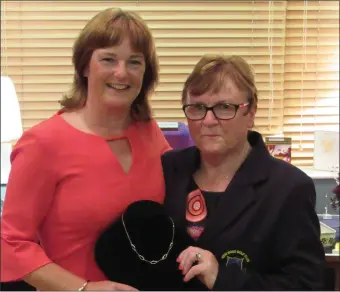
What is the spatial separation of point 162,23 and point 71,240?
5.43 feet

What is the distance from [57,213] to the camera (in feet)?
4.17

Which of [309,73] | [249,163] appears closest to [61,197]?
[249,163]

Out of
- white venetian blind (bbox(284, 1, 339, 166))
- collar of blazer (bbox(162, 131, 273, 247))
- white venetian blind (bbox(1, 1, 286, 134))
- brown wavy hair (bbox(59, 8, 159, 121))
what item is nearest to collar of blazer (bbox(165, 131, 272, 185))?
collar of blazer (bbox(162, 131, 273, 247))

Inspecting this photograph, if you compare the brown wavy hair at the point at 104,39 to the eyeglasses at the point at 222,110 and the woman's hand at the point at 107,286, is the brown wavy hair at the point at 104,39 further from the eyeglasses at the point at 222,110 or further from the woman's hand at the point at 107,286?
the woman's hand at the point at 107,286

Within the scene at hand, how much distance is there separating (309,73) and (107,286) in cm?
192

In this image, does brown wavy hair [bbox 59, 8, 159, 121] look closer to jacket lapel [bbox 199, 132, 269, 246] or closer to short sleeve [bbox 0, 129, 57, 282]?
short sleeve [bbox 0, 129, 57, 282]

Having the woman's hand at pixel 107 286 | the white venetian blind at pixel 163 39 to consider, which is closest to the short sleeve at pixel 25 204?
the woman's hand at pixel 107 286

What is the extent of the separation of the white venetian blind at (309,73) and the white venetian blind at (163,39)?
0.25 feet

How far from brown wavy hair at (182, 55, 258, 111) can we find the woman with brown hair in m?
0.16

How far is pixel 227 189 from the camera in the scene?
1306 mm

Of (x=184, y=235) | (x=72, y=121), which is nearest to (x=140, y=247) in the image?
(x=184, y=235)

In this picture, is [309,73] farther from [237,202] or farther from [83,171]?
[83,171]

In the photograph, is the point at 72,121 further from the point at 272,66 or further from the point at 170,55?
the point at 272,66

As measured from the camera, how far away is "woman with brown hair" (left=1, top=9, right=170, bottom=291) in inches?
48.2
